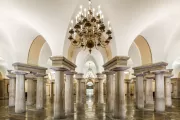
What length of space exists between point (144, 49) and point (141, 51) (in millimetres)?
550

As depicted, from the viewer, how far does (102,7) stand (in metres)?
9.44

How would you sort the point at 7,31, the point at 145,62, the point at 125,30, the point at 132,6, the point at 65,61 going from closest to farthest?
the point at 132,6 → the point at 125,30 → the point at 65,61 → the point at 7,31 → the point at 145,62

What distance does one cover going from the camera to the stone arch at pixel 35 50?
1361cm

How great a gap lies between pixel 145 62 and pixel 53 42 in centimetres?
720

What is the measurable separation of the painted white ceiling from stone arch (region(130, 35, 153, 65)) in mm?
1269

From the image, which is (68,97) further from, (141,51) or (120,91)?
(141,51)

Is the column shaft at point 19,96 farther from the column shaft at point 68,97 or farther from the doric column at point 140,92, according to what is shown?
the doric column at point 140,92

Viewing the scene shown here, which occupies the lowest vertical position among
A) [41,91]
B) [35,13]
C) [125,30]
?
[41,91]

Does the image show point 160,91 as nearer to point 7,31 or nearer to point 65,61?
point 65,61

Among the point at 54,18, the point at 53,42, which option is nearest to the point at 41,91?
the point at 53,42

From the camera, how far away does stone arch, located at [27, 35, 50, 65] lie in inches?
536

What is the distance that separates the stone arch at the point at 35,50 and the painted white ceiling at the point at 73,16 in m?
1.09

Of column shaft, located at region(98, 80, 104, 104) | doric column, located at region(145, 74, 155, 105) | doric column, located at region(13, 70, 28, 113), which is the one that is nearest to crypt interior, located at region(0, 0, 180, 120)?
doric column, located at region(13, 70, 28, 113)

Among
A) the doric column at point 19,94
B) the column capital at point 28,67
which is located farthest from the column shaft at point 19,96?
the column capital at point 28,67
